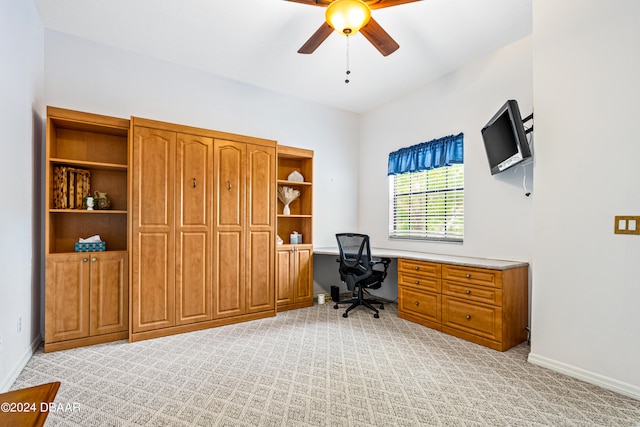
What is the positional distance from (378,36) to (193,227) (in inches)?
102

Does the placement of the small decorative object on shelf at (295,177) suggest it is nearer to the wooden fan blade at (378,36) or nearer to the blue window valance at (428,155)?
the blue window valance at (428,155)

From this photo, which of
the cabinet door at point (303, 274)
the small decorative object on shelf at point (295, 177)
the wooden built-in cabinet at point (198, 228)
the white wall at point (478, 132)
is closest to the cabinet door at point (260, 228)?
the wooden built-in cabinet at point (198, 228)

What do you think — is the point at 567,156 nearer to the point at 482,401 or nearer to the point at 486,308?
the point at 486,308

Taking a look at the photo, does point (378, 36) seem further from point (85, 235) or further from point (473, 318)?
point (85, 235)

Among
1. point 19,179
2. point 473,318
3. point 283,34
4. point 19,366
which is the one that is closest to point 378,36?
point 283,34

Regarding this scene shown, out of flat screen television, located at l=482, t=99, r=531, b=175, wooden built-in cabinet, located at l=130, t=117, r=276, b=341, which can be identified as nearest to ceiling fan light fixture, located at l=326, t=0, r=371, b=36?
flat screen television, located at l=482, t=99, r=531, b=175

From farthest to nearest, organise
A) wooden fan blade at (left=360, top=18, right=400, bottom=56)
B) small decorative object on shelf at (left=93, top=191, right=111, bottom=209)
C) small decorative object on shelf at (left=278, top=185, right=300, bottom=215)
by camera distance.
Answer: small decorative object on shelf at (left=278, top=185, right=300, bottom=215) → small decorative object on shelf at (left=93, top=191, right=111, bottom=209) → wooden fan blade at (left=360, top=18, right=400, bottom=56)

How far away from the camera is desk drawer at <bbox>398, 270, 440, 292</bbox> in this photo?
3.53m

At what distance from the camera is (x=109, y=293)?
3.11m

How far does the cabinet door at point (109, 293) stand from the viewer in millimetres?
3037

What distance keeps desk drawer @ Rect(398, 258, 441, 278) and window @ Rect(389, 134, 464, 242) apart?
66cm

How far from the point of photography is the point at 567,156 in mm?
2539

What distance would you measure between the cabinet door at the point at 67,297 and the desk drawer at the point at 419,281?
3.34 meters

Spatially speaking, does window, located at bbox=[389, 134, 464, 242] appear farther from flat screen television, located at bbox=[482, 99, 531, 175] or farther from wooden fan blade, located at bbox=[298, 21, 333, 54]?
wooden fan blade, located at bbox=[298, 21, 333, 54]
